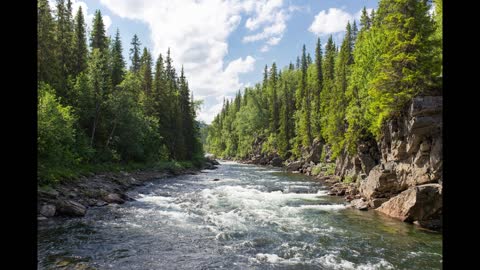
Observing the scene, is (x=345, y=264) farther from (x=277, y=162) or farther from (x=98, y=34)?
(x=277, y=162)

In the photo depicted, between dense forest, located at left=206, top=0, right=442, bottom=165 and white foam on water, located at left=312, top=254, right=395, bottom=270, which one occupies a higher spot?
dense forest, located at left=206, top=0, right=442, bottom=165

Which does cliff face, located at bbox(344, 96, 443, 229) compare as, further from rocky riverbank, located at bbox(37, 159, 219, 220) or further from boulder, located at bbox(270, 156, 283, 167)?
boulder, located at bbox(270, 156, 283, 167)

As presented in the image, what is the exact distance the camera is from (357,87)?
38.5 m

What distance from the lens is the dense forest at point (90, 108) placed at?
23844 millimetres

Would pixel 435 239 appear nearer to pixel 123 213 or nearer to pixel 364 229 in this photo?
pixel 364 229

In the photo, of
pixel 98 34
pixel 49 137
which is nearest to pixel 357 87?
pixel 49 137

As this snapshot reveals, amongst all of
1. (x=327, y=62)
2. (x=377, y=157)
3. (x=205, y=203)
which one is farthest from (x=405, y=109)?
(x=327, y=62)

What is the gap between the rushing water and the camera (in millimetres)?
11406

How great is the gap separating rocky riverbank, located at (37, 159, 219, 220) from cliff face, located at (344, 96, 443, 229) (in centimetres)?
1865

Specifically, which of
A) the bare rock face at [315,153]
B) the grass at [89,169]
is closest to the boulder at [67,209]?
the grass at [89,169]

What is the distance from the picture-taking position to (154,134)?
1929 inches

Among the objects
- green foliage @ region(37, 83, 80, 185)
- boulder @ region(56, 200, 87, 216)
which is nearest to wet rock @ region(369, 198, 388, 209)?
boulder @ region(56, 200, 87, 216)

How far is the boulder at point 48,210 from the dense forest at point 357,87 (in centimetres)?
2347

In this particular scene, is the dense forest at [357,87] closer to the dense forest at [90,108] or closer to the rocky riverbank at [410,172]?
the rocky riverbank at [410,172]
